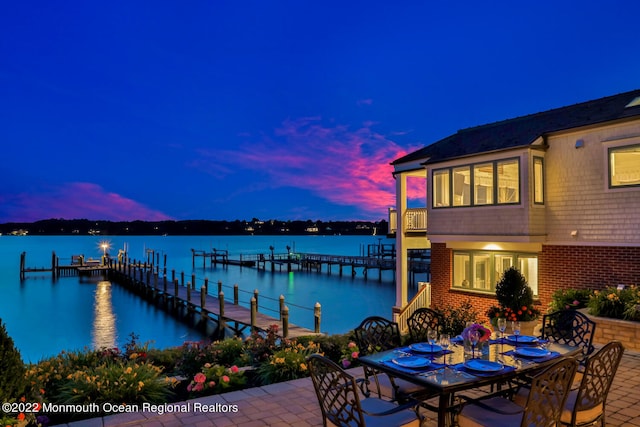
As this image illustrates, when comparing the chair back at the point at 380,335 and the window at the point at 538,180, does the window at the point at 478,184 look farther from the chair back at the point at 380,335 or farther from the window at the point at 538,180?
the chair back at the point at 380,335

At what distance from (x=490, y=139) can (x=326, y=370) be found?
12454 millimetres

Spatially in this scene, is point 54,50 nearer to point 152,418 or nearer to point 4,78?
point 4,78

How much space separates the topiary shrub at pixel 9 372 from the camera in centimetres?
427

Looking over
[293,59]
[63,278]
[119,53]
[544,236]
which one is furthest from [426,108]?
[63,278]

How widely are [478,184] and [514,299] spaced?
414cm

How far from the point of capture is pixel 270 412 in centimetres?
524

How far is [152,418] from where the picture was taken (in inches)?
198

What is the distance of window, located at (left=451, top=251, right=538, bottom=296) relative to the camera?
1302cm

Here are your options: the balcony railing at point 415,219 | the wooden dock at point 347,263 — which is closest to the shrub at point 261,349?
the balcony railing at point 415,219

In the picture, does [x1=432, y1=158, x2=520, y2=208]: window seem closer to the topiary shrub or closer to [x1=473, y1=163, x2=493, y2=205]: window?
[x1=473, y1=163, x2=493, y2=205]: window

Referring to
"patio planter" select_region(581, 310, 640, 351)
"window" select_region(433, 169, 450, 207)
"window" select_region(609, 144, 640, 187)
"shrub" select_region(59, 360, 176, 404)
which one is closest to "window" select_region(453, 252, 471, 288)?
"window" select_region(433, 169, 450, 207)

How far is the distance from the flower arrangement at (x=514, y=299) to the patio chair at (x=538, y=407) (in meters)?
7.20

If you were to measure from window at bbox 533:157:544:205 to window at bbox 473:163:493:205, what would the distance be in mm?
1282

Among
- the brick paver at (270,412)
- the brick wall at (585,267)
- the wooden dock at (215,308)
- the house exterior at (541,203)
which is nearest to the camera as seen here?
the brick paver at (270,412)
